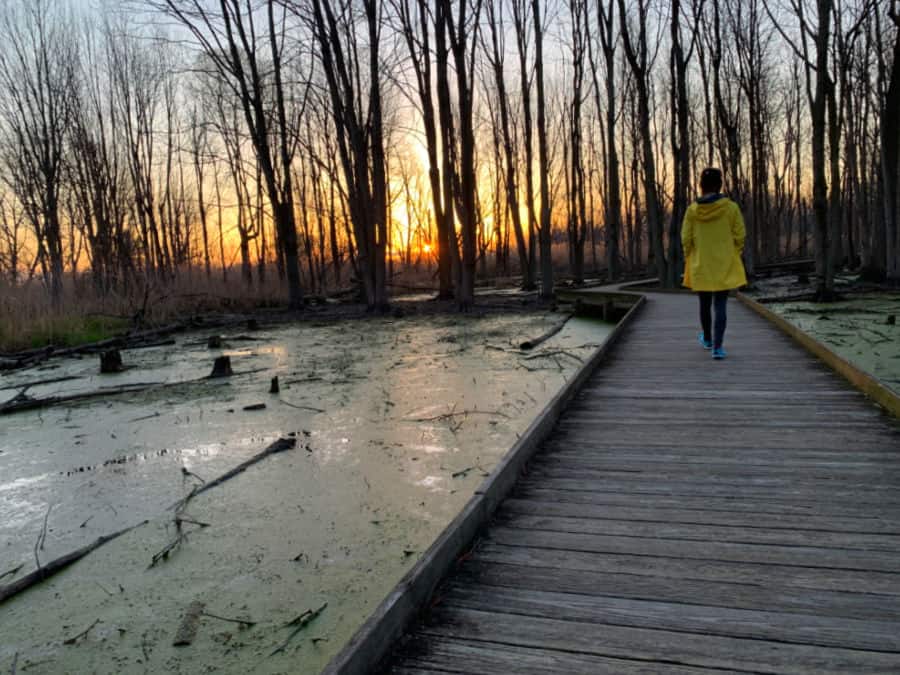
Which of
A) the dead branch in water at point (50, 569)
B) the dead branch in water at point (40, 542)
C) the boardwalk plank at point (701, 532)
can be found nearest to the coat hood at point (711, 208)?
the boardwalk plank at point (701, 532)

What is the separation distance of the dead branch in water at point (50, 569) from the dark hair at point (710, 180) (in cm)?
532

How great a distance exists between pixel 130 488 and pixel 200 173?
30.2 meters

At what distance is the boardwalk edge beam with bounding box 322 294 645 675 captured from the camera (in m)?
1.65

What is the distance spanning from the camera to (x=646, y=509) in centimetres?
269

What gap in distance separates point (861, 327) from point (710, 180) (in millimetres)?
5768

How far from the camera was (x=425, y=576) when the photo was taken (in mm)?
2021

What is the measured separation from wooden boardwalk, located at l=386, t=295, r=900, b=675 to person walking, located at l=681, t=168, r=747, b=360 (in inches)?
64.3

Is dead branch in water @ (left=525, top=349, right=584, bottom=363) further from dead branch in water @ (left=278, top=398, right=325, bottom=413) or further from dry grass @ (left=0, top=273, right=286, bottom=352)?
dry grass @ (left=0, top=273, right=286, bottom=352)

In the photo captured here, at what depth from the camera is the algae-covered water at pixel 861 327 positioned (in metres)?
6.83

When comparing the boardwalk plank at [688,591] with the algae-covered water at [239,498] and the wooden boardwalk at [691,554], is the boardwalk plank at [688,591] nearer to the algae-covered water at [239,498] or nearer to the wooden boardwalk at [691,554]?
the wooden boardwalk at [691,554]

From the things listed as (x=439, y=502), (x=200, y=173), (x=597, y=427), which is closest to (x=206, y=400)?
(x=439, y=502)

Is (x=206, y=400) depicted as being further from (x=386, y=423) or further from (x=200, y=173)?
(x=200, y=173)

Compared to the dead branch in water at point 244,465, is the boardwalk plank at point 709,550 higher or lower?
higher

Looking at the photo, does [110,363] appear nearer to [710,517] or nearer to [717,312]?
[717,312]
